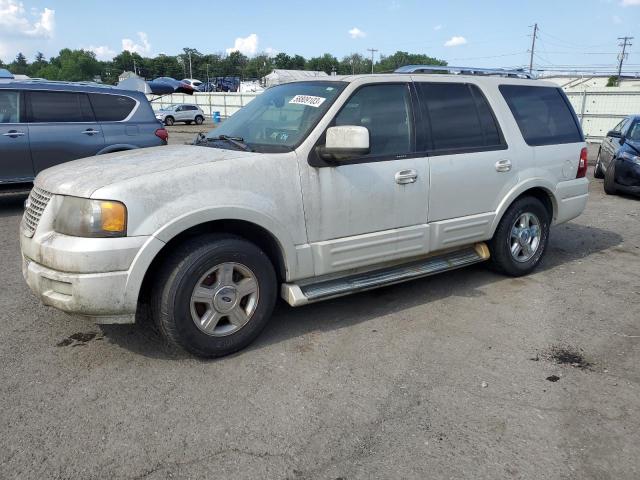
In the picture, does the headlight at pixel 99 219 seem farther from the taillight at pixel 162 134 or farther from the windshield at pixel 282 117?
the taillight at pixel 162 134

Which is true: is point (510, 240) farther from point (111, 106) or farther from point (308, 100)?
point (111, 106)

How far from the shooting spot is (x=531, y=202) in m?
5.18

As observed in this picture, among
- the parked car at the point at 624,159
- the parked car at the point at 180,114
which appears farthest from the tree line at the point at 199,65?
the parked car at the point at 624,159

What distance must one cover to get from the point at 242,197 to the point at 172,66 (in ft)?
Answer: 420

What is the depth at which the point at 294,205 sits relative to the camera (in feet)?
12.0

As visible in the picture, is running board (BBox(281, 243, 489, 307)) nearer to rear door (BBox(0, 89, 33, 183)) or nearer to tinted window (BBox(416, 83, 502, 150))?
tinted window (BBox(416, 83, 502, 150))

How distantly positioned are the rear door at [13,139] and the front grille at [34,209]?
4570 millimetres

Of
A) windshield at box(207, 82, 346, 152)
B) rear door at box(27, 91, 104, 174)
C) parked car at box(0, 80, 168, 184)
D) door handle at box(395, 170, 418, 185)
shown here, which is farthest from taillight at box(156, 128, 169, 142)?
door handle at box(395, 170, 418, 185)

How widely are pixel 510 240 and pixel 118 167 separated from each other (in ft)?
11.9

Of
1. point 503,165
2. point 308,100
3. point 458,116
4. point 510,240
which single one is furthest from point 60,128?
point 510,240

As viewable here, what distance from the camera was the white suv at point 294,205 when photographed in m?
3.17

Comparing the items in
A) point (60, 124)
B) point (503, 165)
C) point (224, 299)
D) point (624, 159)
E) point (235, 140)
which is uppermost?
point (235, 140)

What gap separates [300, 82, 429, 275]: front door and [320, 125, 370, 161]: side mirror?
18 centimetres

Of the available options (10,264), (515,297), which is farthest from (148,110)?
(515,297)
